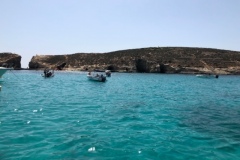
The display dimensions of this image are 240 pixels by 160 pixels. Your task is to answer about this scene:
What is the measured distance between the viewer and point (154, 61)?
13188 centimetres

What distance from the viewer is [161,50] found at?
16388 cm

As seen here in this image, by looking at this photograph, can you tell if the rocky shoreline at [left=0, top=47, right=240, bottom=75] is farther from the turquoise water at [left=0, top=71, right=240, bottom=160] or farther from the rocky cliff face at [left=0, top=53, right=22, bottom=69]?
the turquoise water at [left=0, top=71, right=240, bottom=160]

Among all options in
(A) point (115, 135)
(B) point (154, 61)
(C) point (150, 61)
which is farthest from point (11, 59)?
(A) point (115, 135)

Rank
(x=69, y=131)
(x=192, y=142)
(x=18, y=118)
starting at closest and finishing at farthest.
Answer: (x=192, y=142) < (x=69, y=131) < (x=18, y=118)

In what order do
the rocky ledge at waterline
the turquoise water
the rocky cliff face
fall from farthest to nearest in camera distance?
1. the rocky cliff face
2. the rocky ledge at waterline
3. the turquoise water

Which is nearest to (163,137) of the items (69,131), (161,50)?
(69,131)

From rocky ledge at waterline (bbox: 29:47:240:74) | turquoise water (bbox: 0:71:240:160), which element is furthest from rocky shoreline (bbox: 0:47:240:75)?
turquoise water (bbox: 0:71:240:160)

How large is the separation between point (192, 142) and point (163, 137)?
4.96 feet

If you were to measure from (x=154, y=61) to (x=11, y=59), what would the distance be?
82.3 m

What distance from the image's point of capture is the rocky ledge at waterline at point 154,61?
127 metres

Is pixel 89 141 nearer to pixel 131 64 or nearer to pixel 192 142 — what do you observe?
pixel 192 142

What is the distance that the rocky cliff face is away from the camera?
15223 centimetres

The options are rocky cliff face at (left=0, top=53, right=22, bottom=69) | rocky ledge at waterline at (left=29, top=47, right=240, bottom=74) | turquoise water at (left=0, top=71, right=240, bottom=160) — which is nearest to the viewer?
turquoise water at (left=0, top=71, right=240, bottom=160)

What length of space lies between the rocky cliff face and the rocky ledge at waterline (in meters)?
7.86
